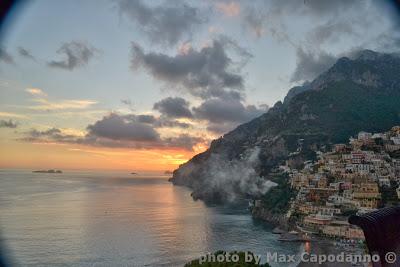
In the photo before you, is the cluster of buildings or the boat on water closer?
the boat on water

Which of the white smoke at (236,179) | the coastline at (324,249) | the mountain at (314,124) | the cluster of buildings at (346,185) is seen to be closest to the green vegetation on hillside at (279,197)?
the cluster of buildings at (346,185)

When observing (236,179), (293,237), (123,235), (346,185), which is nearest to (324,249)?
(293,237)

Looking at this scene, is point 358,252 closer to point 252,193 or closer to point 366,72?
point 252,193

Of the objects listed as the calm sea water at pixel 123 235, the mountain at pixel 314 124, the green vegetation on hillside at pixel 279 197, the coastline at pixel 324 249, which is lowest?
the calm sea water at pixel 123 235

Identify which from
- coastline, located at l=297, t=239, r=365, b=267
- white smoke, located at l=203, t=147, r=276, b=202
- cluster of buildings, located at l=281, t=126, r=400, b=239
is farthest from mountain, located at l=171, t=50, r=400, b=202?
coastline, located at l=297, t=239, r=365, b=267

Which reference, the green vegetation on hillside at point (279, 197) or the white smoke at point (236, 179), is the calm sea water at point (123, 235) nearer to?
the green vegetation on hillside at point (279, 197)

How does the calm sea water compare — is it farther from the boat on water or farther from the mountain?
the mountain
